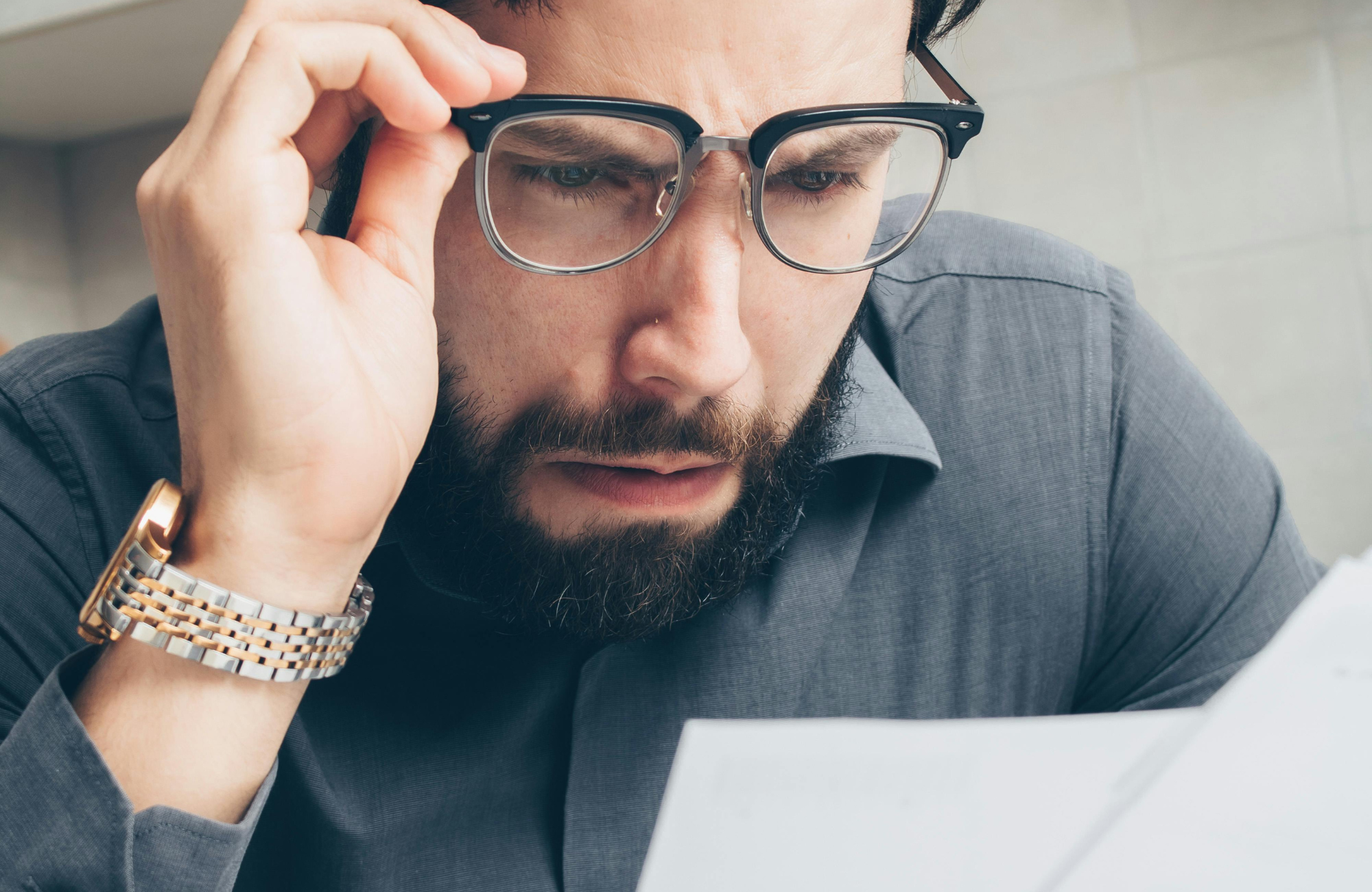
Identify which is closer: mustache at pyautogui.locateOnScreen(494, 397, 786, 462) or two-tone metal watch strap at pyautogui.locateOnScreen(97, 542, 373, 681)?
two-tone metal watch strap at pyautogui.locateOnScreen(97, 542, 373, 681)

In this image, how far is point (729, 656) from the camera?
77cm

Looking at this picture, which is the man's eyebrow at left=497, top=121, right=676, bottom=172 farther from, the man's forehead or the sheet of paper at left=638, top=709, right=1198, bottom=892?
the sheet of paper at left=638, top=709, right=1198, bottom=892

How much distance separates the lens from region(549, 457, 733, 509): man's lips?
646 mm

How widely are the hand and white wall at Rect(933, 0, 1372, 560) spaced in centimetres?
160

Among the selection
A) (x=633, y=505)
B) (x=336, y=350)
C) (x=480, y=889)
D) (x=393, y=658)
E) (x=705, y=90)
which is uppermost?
(x=705, y=90)

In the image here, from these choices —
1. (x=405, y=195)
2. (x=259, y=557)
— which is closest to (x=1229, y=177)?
(x=405, y=195)

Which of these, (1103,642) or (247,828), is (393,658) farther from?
(1103,642)

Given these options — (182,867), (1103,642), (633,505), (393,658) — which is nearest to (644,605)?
(633,505)

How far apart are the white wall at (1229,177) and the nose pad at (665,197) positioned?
1526 mm

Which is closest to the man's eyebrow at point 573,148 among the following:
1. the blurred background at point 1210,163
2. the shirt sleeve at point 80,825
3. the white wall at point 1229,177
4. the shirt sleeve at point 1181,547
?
the shirt sleeve at point 80,825

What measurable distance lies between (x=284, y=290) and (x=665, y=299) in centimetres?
21

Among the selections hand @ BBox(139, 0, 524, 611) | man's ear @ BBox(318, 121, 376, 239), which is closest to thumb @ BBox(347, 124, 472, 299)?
hand @ BBox(139, 0, 524, 611)

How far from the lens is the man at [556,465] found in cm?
53

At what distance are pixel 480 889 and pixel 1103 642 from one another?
1.84ft
